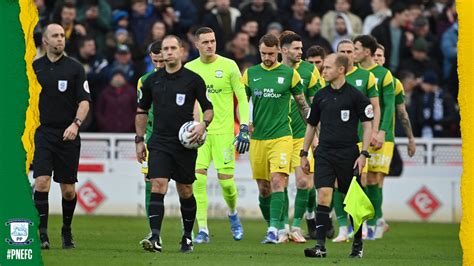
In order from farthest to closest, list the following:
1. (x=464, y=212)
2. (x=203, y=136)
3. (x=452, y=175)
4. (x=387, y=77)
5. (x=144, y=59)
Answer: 1. (x=144, y=59)
2. (x=452, y=175)
3. (x=387, y=77)
4. (x=203, y=136)
5. (x=464, y=212)

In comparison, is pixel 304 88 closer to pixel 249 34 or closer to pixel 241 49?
pixel 241 49

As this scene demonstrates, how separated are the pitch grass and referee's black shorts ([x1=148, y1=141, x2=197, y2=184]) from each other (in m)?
0.88

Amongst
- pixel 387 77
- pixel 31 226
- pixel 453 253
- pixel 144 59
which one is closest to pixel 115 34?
pixel 144 59

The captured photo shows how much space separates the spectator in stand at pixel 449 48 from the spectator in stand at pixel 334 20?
166 centimetres

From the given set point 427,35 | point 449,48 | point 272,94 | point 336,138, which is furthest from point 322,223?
point 427,35

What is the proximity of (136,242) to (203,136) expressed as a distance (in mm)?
3181

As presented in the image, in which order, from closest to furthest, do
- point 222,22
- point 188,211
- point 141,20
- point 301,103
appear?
point 188,211 → point 301,103 → point 222,22 → point 141,20

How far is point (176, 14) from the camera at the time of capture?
2664 cm

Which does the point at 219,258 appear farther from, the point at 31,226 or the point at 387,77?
the point at 387,77

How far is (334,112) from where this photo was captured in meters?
15.5

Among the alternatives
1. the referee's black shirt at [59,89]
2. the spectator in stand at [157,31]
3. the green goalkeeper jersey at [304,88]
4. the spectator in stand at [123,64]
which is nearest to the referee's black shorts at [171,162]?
the referee's black shirt at [59,89]

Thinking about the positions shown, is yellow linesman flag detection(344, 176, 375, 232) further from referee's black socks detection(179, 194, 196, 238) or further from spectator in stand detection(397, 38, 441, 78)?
spectator in stand detection(397, 38, 441, 78)

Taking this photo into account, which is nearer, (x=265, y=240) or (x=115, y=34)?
(x=265, y=240)

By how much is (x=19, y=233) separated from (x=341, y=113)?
172 inches
